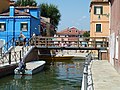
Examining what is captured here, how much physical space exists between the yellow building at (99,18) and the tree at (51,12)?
2870cm

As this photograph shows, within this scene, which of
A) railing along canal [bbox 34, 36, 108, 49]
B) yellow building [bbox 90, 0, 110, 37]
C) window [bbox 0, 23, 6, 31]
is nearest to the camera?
railing along canal [bbox 34, 36, 108, 49]

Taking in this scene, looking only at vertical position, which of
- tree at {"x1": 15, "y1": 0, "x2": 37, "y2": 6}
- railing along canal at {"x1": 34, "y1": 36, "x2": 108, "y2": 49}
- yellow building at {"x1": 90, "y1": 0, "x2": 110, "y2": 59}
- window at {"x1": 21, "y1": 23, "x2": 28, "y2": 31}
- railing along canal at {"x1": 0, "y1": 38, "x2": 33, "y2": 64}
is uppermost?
tree at {"x1": 15, "y1": 0, "x2": 37, "y2": 6}

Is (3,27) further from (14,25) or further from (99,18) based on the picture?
(99,18)

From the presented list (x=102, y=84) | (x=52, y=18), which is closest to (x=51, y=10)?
(x=52, y=18)

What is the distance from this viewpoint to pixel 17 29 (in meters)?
43.2

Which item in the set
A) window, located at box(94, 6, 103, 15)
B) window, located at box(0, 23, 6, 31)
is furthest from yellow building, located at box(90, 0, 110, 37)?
window, located at box(0, 23, 6, 31)

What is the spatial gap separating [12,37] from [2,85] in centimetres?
2191

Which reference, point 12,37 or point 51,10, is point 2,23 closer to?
point 12,37

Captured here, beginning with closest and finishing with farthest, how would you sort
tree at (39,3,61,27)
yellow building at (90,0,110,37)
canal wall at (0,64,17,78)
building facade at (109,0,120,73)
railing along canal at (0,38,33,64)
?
1. building facade at (109,0,120,73)
2. canal wall at (0,64,17,78)
3. railing along canal at (0,38,33,64)
4. yellow building at (90,0,110,37)
5. tree at (39,3,61,27)

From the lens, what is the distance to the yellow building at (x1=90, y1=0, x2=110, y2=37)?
56.3 meters

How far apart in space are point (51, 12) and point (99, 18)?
2991 centimetres

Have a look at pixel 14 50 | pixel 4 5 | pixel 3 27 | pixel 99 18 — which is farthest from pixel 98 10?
pixel 14 50

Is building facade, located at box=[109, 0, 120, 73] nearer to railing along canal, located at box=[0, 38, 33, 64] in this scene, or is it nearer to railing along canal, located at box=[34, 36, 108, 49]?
railing along canal, located at box=[0, 38, 33, 64]

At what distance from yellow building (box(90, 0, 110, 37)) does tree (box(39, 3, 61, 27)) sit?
94.1ft
